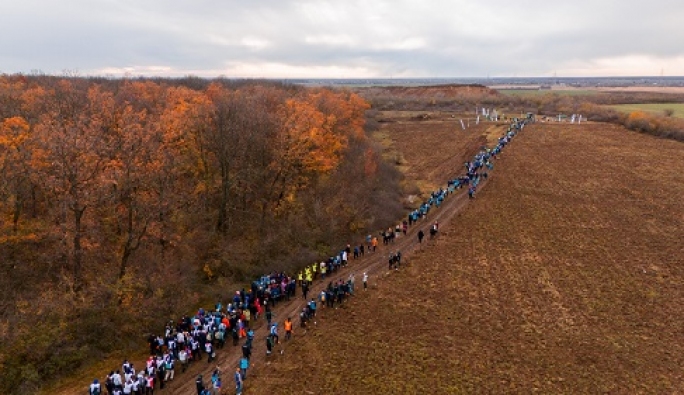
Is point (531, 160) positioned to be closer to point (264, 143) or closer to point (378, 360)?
point (264, 143)

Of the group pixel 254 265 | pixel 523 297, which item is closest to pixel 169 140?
pixel 254 265

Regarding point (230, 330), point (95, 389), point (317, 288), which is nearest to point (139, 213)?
point (230, 330)

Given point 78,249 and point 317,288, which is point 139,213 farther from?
point 317,288

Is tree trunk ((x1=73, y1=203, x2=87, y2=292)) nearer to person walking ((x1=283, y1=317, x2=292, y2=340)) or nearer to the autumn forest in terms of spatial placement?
the autumn forest

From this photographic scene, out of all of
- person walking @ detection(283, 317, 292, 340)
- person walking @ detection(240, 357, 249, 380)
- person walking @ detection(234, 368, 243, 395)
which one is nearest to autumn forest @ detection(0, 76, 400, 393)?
person walking @ detection(283, 317, 292, 340)

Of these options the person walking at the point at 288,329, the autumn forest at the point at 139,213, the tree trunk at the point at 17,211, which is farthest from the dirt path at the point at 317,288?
the tree trunk at the point at 17,211
